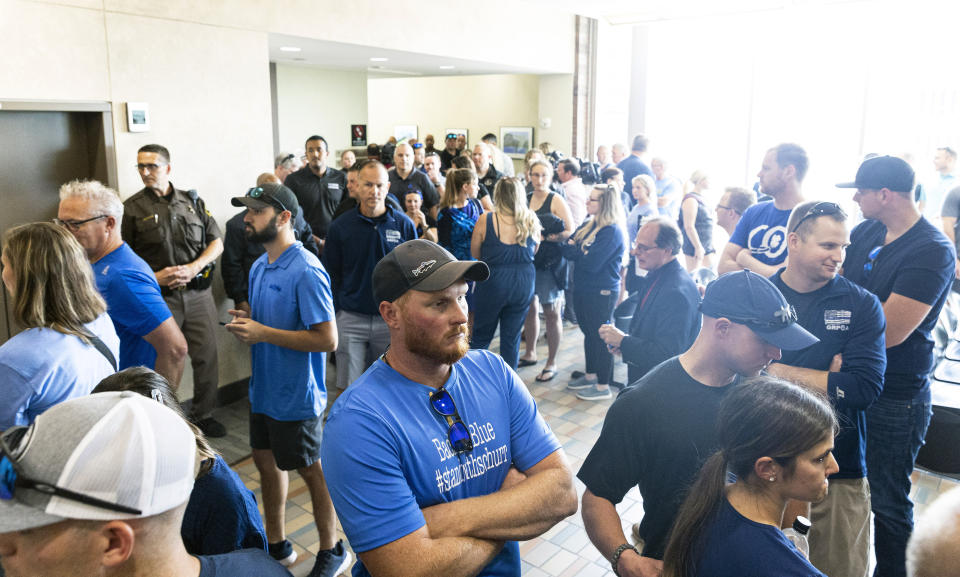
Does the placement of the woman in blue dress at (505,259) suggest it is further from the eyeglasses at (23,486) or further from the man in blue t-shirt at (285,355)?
the eyeglasses at (23,486)

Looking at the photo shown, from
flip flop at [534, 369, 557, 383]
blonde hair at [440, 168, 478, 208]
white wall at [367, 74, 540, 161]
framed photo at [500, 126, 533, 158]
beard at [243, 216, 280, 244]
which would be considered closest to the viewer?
beard at [243, 216, 280, 244]

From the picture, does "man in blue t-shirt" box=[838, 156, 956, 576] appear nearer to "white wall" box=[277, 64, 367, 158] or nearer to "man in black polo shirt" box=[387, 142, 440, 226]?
"man in black polo shirt" box=[387, 142, 440, 226]

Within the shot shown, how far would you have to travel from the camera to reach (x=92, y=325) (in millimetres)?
2268

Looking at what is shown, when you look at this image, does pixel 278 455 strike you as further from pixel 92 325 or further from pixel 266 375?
pixel 92 325

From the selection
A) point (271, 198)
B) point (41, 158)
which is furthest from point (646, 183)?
point (41, 158)

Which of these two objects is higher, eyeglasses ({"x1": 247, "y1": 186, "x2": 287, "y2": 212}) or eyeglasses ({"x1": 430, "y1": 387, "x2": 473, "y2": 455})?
eyeglasses ({"x1": 247, "y1": 186, "x2": 287, "y2": 212})

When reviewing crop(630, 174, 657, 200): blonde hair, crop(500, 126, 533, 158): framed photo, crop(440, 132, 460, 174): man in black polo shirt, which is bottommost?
crop(630, 174, 657, 200): blonde hair

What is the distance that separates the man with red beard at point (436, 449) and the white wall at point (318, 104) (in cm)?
983

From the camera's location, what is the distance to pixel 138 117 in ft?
14.9

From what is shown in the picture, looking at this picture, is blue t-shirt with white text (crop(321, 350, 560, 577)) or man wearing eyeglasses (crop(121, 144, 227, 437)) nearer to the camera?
blue t-shirt with white text (crop(321, 350, 560, 577))

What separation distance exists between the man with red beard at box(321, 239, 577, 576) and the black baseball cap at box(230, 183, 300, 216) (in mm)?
1434

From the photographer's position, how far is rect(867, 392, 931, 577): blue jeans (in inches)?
110

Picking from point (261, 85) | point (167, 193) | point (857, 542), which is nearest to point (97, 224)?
point (167, 193)

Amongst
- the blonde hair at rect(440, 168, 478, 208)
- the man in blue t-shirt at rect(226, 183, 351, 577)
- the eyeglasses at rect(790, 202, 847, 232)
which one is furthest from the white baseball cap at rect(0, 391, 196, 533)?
the blonde hair at rect(440, 168, 478, 208)
